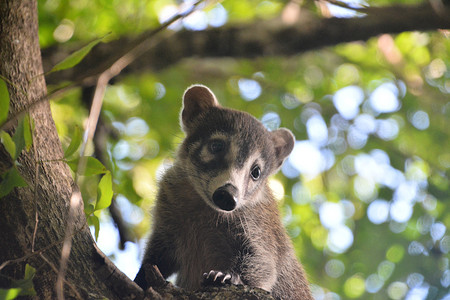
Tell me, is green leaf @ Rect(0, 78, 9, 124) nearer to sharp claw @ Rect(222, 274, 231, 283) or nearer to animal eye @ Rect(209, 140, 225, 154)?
sharp claw @ Rect(222, 274, 231, 283)

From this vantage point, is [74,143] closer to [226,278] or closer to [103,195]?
[103,195]

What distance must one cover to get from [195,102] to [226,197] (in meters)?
1.80

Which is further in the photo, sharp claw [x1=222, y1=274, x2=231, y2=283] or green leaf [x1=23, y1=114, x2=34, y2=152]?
sharp claw [x1=222, y1=274, x2=231, y2=283]

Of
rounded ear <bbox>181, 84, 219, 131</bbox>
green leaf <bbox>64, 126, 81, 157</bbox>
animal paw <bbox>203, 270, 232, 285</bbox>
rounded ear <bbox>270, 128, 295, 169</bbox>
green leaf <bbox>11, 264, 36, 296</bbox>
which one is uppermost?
rounded ear <bbox>181, 84, 219, 131</bbox>

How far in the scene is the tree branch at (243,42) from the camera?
571cm

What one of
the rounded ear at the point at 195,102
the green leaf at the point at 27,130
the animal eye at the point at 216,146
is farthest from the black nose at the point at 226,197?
the green leaf at the point at 27,130

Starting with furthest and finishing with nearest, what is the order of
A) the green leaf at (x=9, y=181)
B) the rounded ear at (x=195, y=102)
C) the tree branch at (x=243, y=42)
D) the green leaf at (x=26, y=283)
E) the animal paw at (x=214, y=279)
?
1. the rounded ear at (x=195, y=102)
2. the tree branch at (x=243, y=42)
3. the animal paw at (x=214, y=279)
4. the green leaf at (x=9, y=181)
5. the green leaf at (x=26, y=283)

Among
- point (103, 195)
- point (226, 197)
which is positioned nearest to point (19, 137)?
point (103, 195)

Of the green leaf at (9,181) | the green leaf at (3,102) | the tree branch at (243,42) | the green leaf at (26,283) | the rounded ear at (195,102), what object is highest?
the tree branch at (243,42)

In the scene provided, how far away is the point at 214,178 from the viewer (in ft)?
16.6

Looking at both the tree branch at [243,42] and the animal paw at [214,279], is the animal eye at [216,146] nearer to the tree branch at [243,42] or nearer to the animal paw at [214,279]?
the tree branch at [243,42]

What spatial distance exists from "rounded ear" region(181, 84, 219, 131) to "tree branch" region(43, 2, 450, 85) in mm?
505

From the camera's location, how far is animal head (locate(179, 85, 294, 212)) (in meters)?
5.00

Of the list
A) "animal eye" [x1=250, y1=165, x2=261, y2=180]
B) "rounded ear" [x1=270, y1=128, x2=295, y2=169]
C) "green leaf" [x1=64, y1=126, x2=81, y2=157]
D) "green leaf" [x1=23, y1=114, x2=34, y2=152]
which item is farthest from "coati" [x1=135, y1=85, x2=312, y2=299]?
"green leaf" [x1=23, y1=114, x2=34, y2=152]
